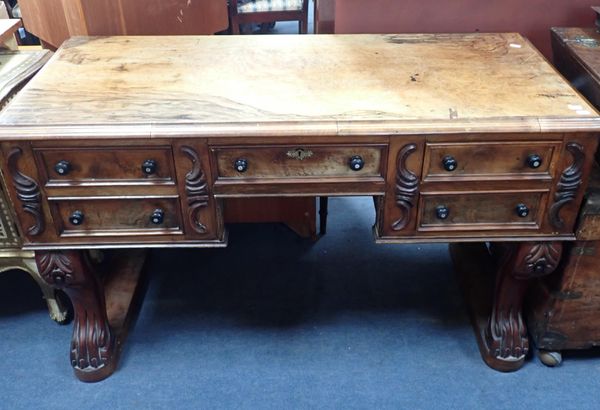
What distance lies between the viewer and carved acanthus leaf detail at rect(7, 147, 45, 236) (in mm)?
1139

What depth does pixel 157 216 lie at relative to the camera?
48.6 inches


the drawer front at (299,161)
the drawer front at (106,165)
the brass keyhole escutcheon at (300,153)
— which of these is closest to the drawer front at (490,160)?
the drawer front at (299,161)

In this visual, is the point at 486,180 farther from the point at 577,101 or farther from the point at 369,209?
the point at 369,209

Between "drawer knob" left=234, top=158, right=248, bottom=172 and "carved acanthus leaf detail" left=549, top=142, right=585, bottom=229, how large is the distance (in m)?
0.65

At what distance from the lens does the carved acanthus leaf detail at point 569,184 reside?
3.81 ft

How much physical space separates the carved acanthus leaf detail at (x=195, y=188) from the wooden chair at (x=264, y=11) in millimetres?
1738

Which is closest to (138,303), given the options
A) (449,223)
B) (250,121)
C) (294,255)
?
(294,255)

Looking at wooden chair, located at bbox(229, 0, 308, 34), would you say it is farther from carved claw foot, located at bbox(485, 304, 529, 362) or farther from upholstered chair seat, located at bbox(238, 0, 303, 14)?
carved claw foot, located at bbox(485, 304, 529, 362)

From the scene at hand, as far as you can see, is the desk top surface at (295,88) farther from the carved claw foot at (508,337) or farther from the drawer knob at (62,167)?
the carved claw foot at (508,337)

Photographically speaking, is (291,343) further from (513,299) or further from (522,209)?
(522,209)

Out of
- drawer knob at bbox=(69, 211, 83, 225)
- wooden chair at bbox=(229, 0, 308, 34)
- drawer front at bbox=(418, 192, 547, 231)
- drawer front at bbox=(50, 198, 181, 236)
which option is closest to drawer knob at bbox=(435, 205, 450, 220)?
drawer front at bbox=(418, 192, 547, 231)

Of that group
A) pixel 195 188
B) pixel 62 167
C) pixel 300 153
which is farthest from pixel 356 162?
pixel 62 167

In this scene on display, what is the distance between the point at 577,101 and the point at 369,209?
3.37 feet

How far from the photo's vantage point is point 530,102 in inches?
47.2
